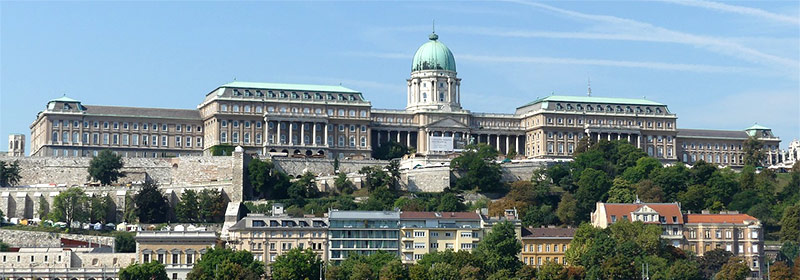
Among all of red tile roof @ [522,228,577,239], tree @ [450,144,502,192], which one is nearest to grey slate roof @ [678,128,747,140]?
tree @ [450,144,502,192]

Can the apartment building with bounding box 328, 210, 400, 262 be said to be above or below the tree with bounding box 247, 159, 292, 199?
below

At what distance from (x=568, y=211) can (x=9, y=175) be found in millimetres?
55733

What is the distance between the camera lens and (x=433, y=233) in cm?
12712

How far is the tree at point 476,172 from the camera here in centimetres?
15388

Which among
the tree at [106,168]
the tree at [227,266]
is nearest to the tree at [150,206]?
the tree at [106,168]

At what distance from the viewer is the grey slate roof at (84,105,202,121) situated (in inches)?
6718

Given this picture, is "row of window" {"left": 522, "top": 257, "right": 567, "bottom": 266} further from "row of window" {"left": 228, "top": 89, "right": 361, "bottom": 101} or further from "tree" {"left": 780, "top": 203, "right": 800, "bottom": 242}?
"row of window" {"left": 228, "top": 89, "right": 361, "bottom": 101}

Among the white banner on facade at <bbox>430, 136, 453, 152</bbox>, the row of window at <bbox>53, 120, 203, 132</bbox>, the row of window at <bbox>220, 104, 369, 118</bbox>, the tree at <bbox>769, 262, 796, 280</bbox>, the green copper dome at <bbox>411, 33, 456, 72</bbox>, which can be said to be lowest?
the tree at <bbox>769, 262, 796, 280</bbox>

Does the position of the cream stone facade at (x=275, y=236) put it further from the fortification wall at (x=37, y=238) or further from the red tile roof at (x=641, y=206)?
the red tile roof at (x=641, y=206)

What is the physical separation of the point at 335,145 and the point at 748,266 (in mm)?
60282

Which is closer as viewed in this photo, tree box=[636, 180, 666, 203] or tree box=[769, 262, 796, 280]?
tree box=[769, 262, 796, 280]

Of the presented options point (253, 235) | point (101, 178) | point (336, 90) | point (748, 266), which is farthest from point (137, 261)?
point (336, 90)

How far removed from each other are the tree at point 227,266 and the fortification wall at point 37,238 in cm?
1774

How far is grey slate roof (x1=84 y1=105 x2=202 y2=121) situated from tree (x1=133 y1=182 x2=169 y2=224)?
93.9 ft
